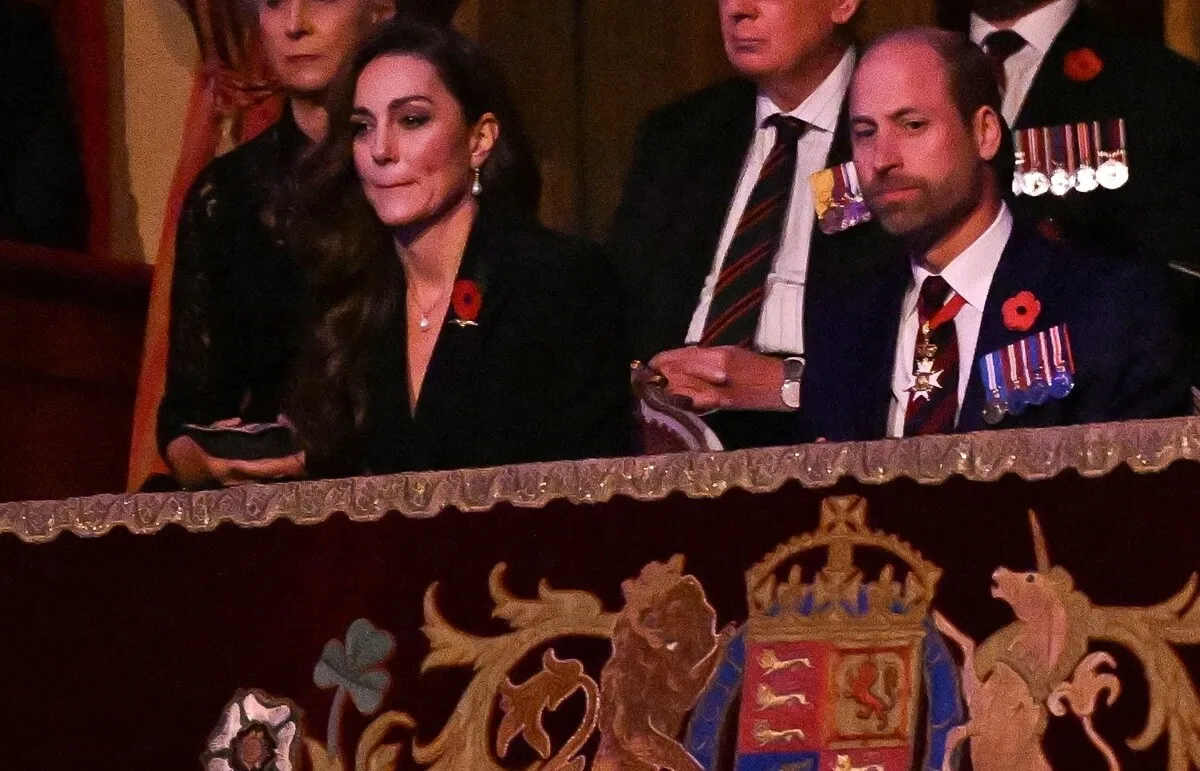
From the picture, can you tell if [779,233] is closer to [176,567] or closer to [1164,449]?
[1164,449]

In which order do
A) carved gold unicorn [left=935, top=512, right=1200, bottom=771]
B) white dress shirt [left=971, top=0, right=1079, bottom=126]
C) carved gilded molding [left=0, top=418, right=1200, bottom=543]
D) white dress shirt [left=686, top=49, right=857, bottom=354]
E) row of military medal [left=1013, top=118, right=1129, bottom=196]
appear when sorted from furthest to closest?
white dress shirt [left=686, top=49, right=857, bottom=354], white dress shirt [left=971, top=0, right=1079, bottom=126], row of military medal [left=1013, top=118, right=1129, bottom=196], carved gilded molding [left=0, top=418, right=1200, bottom=543], carved gold unicorn [left=935, top=512, right=1200, bottom=771]

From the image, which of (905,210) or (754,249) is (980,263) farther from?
(754,249)

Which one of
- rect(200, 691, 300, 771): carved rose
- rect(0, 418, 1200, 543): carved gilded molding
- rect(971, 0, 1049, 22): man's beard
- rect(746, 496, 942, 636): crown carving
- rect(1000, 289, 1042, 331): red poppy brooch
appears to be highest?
rect(971, 0, 1049, 22): man's beard

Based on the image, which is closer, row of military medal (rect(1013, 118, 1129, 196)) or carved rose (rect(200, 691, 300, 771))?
row of military medal (rect(1013, 118, 1129, 196))

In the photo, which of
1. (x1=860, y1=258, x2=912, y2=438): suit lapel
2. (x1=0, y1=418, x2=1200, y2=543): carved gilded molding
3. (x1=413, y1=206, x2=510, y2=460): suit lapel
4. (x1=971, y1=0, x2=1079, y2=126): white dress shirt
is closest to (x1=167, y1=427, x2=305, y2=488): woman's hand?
(x1=0, y1=418, x2=1200, y2=543): carved gilded molding

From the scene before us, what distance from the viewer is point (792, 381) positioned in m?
5.37

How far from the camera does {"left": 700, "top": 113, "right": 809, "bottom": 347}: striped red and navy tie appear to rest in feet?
18.0

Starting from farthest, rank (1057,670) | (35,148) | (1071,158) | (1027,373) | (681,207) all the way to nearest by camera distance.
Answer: (35,148) < (681,207) < (1071,158) < (1027,373) < (1057,670)

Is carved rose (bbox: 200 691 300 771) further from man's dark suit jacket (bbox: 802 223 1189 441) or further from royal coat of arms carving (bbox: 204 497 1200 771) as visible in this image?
man's dark suit jacket (bbox: 802 223 1189 441)

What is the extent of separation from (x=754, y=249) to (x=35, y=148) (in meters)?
1.87

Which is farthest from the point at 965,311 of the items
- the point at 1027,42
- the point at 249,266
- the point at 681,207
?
the point at 249,266

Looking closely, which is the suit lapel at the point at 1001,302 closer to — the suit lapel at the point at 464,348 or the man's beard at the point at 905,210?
the man's beard at the point at 905,210

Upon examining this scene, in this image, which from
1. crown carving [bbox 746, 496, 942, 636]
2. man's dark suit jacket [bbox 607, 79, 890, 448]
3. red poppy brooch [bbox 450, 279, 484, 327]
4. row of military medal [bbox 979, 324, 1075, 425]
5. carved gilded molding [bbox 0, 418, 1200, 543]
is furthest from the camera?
red poppy brooch [bbox 450, 279, 484, 327]

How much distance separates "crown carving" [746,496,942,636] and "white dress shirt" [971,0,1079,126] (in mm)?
919
